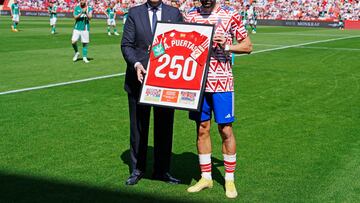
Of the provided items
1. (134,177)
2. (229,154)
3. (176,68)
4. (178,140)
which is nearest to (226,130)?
(229,154)

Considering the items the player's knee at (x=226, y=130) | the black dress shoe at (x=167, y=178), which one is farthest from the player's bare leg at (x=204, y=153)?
the black dress shoe at (x=167, y=178)

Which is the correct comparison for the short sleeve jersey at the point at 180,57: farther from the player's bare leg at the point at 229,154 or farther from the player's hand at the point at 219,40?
the player's bare leg at the point at 229,154

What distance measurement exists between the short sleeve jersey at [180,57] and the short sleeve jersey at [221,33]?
0.17 meters

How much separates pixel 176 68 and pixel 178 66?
28 mm

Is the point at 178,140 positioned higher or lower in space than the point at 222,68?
lower

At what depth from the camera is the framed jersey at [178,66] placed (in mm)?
5047

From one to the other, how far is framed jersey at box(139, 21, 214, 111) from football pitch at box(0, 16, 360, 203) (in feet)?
3.30

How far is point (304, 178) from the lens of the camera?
5.98 meters

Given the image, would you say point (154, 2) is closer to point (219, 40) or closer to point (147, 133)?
point (219, 40)

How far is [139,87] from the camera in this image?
A: 18.5 feet

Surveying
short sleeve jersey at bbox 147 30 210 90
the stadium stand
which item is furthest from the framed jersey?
the stadium stand

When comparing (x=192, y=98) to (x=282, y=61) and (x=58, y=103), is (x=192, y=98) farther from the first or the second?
(x=282, y=61)

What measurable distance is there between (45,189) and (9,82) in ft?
24.5

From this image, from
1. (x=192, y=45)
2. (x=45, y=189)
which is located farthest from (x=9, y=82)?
(x=192, y=45)
